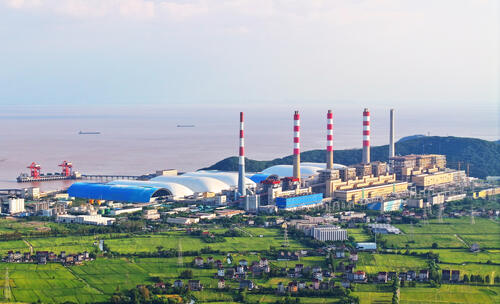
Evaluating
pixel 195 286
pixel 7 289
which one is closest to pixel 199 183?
pixel 195 286

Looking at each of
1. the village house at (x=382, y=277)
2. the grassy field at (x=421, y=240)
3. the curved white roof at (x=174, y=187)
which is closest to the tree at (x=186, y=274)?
the village house at (x=382, y=277)

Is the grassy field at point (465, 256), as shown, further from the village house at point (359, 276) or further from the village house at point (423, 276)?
the village house at point (359, 276)

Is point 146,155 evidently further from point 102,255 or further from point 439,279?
point 439,279

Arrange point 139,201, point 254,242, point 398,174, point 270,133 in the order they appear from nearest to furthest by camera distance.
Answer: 1. point 254,242
2. point 139,201
3. point 398,174
4. point 270,133

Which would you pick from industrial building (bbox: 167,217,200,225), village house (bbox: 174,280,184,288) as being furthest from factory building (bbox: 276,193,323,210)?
village house (bbox: 174,280,184,288)

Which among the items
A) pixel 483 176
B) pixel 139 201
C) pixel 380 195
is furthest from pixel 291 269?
pixel 483 176

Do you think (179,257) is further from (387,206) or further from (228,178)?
(228,178)
